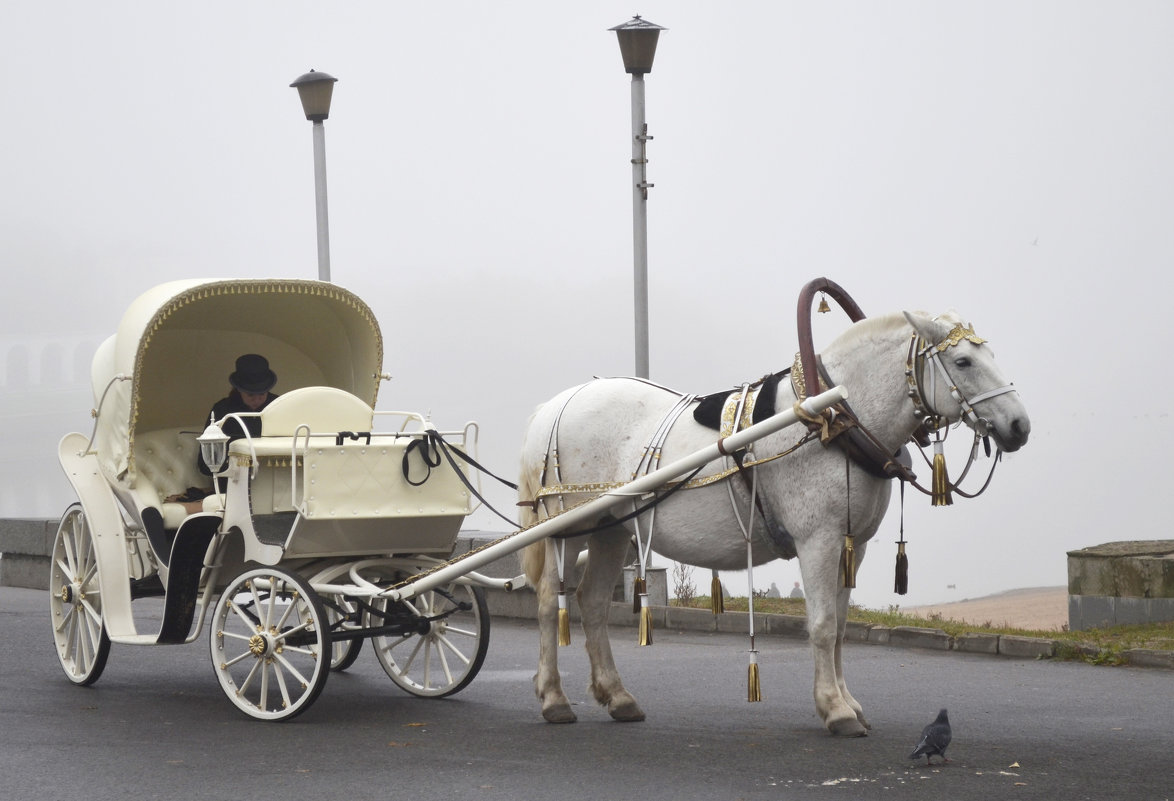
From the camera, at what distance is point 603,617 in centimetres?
831

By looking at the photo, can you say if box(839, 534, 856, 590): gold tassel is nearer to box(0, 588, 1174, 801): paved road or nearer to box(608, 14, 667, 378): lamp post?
box(0, 588, 1174, 801): paved road

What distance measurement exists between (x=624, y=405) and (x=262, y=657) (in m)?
2.36

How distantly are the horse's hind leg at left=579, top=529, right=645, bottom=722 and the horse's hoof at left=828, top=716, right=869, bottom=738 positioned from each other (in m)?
1.18

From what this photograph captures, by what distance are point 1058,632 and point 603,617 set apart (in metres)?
4.28

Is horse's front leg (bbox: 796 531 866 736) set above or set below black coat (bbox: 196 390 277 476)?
below

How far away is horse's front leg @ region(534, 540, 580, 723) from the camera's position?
792 centimetres

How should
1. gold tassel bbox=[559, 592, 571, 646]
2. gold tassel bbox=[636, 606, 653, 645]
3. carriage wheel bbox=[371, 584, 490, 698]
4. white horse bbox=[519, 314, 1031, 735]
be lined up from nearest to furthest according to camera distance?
white horse bbox=[519, 314, 1031, 735]
gold tassel bbox=[636, 606, 653, 645]
gold tassel bbox=[559, 592, 571, 646]
carriage wheel bbox=[371, 584, 490, 698]

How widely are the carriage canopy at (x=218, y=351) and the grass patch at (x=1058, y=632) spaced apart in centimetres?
Answer: 337

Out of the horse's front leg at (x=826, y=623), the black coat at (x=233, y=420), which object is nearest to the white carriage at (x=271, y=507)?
the black coat at (x=233, y=420)

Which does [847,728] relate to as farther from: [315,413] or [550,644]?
[315,413]

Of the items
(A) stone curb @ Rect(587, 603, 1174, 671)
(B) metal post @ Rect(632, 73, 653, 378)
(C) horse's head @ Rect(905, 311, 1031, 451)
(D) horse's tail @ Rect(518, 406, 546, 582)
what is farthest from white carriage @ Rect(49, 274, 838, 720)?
(B) metal post @ Rect(632, 73, 653, 378)

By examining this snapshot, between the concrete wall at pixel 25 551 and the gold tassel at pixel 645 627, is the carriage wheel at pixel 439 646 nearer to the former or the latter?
the gold tassel at pixel 645 627

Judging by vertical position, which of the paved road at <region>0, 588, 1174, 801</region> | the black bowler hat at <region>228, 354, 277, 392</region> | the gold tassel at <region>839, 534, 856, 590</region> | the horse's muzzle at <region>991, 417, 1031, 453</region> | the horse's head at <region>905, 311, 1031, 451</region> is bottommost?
the paved road at <region>0, 588, 1174, 801</region>

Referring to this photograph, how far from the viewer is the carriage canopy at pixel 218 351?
29.3ft
